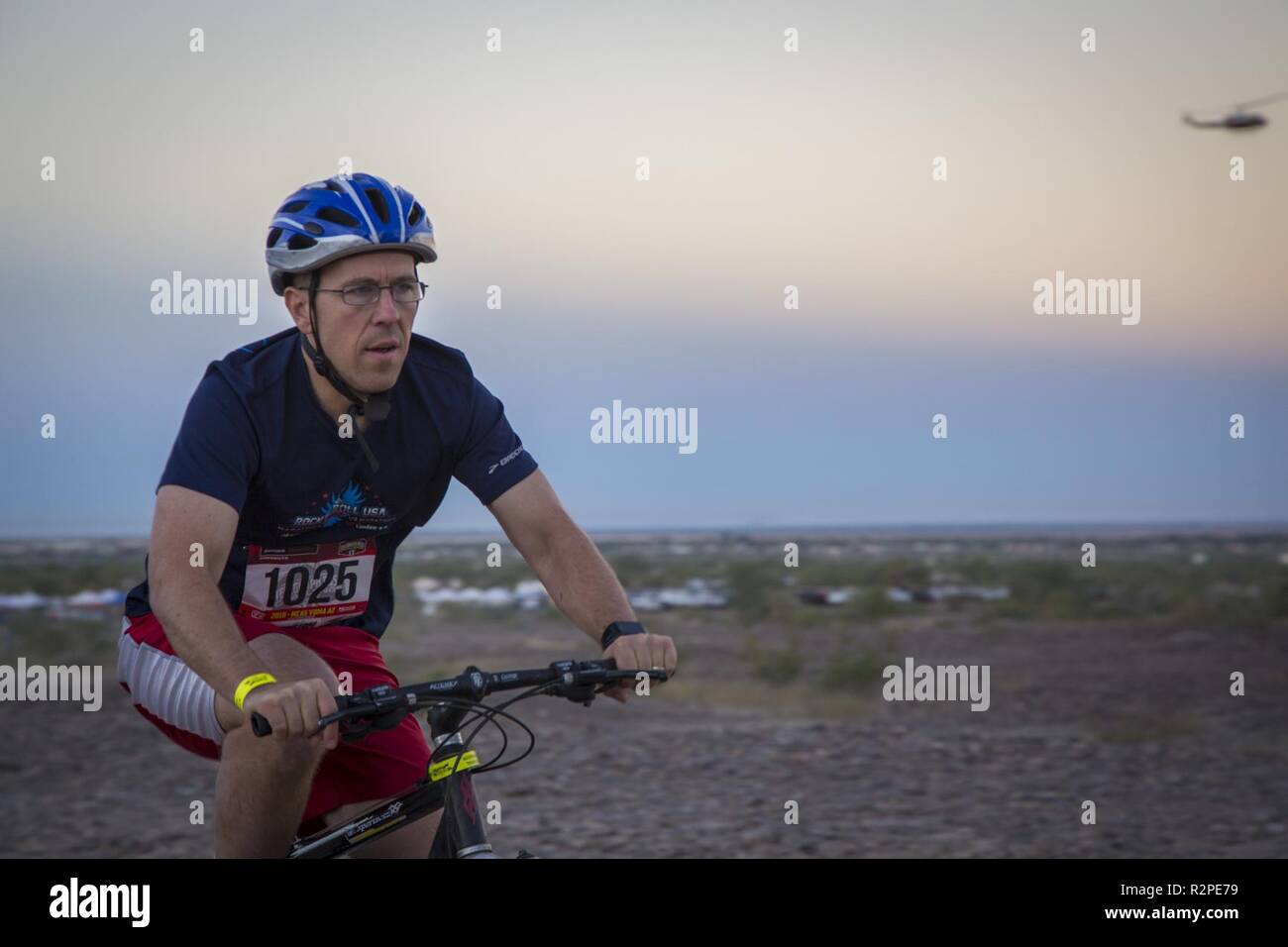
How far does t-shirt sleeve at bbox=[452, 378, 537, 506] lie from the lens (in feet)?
13.3

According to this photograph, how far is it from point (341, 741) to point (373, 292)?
3.66 feet

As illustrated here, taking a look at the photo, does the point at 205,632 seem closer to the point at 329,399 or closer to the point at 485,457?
the point at 329,399

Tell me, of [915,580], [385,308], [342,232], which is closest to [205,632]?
[385,308]

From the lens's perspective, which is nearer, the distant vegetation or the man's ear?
the man's ear

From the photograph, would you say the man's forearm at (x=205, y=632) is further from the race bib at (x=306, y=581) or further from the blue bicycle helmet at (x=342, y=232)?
the blue bicycle helmet at (x=342, y=232)

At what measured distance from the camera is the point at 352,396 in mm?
Answer: 3799

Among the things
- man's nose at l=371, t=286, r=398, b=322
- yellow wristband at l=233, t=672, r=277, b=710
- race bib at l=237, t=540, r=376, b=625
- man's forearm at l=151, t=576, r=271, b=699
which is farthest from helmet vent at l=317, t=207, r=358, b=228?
yellow wristband at l=233, t=672, r=277, b=710

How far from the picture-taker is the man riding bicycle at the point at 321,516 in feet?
11.4

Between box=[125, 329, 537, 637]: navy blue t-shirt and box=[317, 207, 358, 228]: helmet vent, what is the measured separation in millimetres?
340

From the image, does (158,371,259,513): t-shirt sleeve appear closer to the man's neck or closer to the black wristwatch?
the man's neck

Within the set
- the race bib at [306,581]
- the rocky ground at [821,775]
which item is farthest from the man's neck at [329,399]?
the rocky ground at [821,775]

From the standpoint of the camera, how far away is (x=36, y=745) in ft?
40.0

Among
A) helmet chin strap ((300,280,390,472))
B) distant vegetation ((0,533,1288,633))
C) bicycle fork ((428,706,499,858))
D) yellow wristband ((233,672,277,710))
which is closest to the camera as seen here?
yellow wristband ((233,672,277,710))

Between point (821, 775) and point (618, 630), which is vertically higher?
point (618, 630)
